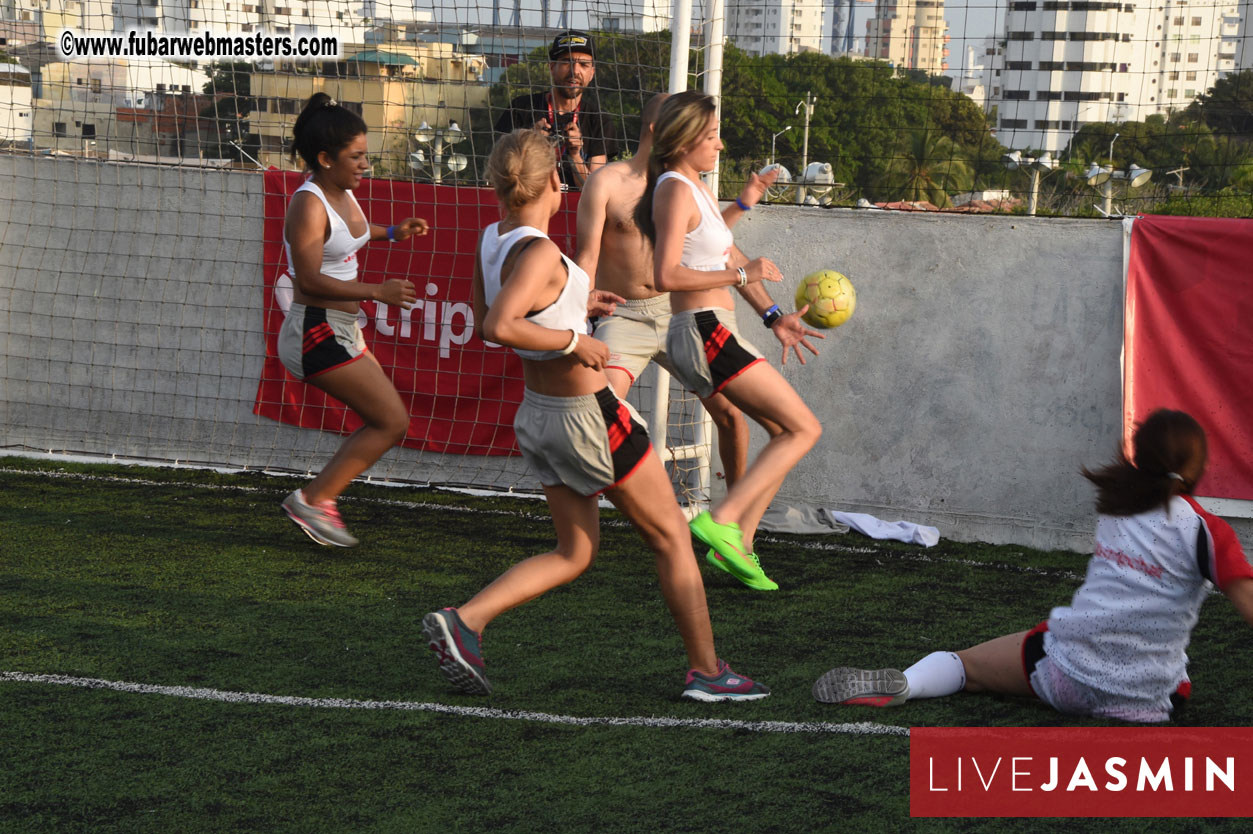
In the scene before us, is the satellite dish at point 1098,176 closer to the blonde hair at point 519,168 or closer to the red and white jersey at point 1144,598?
the red and white jersey at point 1144,598

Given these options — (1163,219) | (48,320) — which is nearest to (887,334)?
(1163,219)

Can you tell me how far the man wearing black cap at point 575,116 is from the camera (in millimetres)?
7566

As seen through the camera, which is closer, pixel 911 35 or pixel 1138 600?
pixel 1138 600

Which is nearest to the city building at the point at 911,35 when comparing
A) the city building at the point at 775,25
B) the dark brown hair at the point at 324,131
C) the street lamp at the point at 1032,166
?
the city building at the point at 775,25

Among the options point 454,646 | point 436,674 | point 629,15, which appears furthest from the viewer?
point 629,15

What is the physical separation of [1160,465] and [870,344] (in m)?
3.71

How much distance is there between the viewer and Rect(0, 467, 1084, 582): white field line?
6.59m

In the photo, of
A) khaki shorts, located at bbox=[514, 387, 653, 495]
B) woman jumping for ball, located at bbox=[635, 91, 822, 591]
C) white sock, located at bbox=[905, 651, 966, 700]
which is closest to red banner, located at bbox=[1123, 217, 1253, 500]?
woman jumping for ball, located at bbox=[635, 91, 822, 591]

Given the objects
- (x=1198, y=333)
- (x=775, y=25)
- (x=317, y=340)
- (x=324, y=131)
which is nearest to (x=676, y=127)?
(x=324, y=131)

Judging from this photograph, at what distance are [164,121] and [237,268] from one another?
76.5 inches

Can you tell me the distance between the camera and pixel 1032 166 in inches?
311

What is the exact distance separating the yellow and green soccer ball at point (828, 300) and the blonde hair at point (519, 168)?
2307 mm

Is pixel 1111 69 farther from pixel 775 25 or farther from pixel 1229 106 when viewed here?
pixel 775 25

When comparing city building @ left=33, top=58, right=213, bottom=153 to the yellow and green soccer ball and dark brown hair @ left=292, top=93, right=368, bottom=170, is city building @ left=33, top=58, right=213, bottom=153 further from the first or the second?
the yellow and green soccer ball
